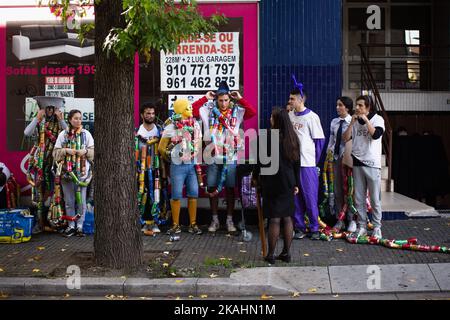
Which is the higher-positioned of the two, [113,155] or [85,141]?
[85,141]

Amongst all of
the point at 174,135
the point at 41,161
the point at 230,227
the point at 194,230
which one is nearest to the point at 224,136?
the point at 174,135

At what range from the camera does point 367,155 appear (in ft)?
29.9

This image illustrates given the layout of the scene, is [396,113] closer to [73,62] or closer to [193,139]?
[193,139]

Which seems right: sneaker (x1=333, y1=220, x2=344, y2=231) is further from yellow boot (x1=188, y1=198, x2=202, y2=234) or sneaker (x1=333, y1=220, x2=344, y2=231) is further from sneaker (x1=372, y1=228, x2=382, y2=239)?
yellow boot (x1=188, y1=198, x2=202, y2=234)

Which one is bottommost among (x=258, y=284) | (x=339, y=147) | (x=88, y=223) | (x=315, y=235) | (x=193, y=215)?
(x=258, y=284)

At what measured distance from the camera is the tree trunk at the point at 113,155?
25.8 feet

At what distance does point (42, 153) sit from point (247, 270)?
14.1 ft

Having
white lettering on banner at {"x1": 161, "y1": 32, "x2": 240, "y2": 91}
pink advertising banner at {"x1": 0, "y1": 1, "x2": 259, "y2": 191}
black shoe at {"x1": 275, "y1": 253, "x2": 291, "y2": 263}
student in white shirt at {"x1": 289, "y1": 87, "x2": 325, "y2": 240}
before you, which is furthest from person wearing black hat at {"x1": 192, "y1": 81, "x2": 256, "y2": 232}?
pink advertising banner at {"x1": 0, "y1": 1, "x2": 259, "y2": 191}

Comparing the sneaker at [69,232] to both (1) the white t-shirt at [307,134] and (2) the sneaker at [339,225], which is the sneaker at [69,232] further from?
(2) the sneaker at [339,225]

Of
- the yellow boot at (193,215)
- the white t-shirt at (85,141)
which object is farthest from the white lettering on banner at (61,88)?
the yellow boot at (193,215)

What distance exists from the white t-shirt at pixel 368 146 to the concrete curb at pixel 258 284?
193cm

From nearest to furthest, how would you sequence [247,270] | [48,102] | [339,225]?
[247,270] < [339,225] < [48,102]

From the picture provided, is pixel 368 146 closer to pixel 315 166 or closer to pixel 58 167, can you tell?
pixel 315 166

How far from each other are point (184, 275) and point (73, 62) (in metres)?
5.08
